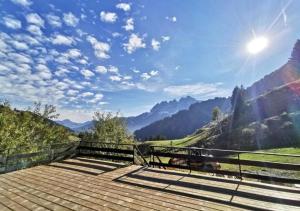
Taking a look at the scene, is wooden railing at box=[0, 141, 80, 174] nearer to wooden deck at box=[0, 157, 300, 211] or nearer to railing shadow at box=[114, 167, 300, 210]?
wooden deck at box=[0, 157, 300, 211]

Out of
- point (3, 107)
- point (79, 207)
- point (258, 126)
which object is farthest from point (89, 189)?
point (258, 126)

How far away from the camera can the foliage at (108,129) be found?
115ft

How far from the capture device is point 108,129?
36.0 metres

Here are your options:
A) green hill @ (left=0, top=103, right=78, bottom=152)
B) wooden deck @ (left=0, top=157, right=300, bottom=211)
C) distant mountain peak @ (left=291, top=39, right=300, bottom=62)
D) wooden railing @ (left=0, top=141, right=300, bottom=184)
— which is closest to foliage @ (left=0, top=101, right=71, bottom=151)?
green hill @ (left=0, top=103, right=78, bottom=152)

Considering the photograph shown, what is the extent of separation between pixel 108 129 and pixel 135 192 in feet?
94.2

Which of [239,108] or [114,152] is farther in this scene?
[239,108]

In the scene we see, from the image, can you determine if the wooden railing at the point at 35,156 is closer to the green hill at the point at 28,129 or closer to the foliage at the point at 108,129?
the green hill at the point at 28,129

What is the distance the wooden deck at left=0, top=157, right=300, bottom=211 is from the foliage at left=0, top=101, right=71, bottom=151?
43.3 ft

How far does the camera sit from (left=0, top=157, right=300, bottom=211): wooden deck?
6.67m

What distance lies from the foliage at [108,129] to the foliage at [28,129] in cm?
457

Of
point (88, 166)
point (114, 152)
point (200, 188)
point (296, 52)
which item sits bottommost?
point (200, 188)

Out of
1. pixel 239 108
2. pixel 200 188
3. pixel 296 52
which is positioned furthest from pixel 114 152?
pixel 296 52

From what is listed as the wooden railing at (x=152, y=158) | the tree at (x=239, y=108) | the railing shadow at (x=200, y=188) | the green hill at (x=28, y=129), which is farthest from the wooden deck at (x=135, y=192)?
the tree at (x=239, y=108)

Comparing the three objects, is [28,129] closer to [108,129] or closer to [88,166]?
[108,129]
